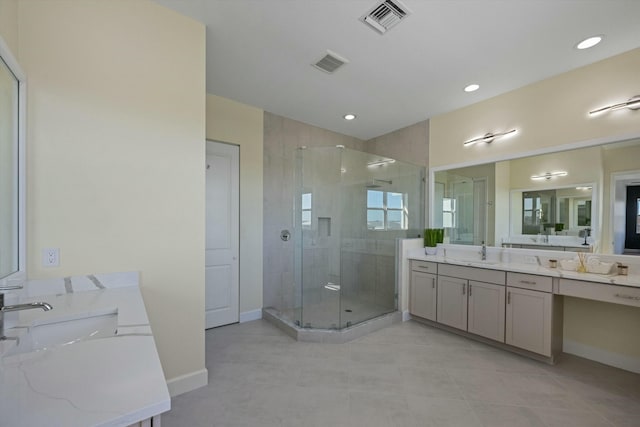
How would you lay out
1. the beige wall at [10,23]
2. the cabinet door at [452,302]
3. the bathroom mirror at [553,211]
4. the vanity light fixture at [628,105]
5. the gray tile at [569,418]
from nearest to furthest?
the beige wall at [10,23] < the gray tile at [569,418] < the vanity light fixture at [628,105] < the bathroom mirror at [553,211] < the cabinet door at [452,302]

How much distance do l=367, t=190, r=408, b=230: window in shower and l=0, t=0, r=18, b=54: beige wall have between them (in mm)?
3470

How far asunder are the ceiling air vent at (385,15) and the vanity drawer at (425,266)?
2.64 m

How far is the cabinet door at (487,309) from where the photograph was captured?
283 centimetres

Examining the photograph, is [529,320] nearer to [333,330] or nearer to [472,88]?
[333,330]

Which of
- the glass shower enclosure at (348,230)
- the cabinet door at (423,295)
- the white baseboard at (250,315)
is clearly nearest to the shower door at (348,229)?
the glass shower enclosure at (348,230)

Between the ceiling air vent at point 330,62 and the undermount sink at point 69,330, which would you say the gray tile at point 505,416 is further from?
the ceiling air vent at point 330,62

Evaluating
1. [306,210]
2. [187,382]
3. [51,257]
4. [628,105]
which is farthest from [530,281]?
[51,257]

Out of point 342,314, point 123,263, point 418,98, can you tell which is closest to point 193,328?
point 123,263

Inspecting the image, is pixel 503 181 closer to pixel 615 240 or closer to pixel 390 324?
pixel 615 240

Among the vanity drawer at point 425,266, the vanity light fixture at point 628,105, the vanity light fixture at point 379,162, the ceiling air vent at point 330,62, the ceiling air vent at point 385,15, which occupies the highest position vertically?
the ceiling air vent at point 385,15

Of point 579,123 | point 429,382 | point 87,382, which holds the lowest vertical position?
point 429,382

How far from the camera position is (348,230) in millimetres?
3809

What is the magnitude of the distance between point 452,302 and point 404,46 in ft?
9.12

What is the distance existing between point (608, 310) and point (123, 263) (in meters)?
4.18
